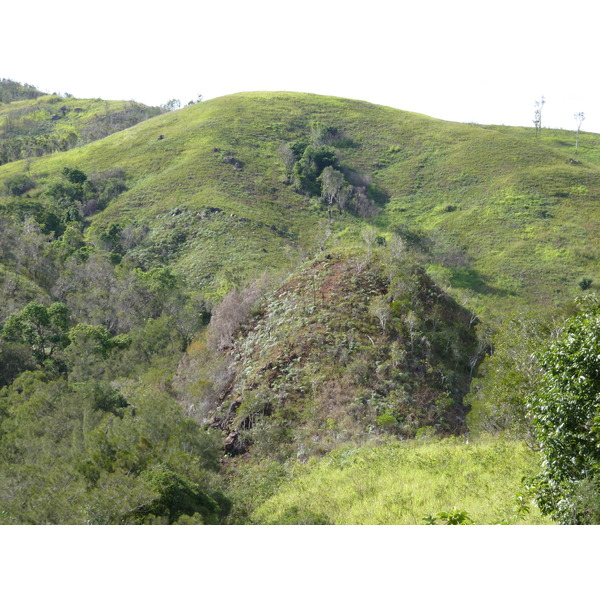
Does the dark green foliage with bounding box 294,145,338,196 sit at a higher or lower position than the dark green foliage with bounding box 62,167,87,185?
higher

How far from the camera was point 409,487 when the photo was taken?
35.8ft

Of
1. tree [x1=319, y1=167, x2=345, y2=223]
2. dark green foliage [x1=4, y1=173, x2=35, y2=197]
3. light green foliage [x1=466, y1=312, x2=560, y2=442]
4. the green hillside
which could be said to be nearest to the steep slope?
the green hillside

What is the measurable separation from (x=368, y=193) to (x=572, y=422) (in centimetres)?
7350

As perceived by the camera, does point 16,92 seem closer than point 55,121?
No

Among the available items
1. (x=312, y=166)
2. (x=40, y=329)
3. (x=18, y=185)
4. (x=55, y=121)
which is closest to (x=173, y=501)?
(x=40, y=329)

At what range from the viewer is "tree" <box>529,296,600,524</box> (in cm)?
657

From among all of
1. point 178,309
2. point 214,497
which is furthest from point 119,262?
point 214,497

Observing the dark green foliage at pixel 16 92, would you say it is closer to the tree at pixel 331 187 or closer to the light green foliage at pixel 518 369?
the tree at pixel 331 187

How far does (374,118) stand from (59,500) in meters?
101

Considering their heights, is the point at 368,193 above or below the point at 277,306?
above

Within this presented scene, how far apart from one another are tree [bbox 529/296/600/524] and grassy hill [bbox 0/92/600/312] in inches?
1684

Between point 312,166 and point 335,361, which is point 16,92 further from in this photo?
point 335,361

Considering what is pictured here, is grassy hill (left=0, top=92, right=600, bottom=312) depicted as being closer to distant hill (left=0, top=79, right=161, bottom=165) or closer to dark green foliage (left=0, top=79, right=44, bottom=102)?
distant hill (left=0, top=79, right=161, bottom=165)

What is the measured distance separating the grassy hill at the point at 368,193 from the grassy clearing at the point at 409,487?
118 ft
